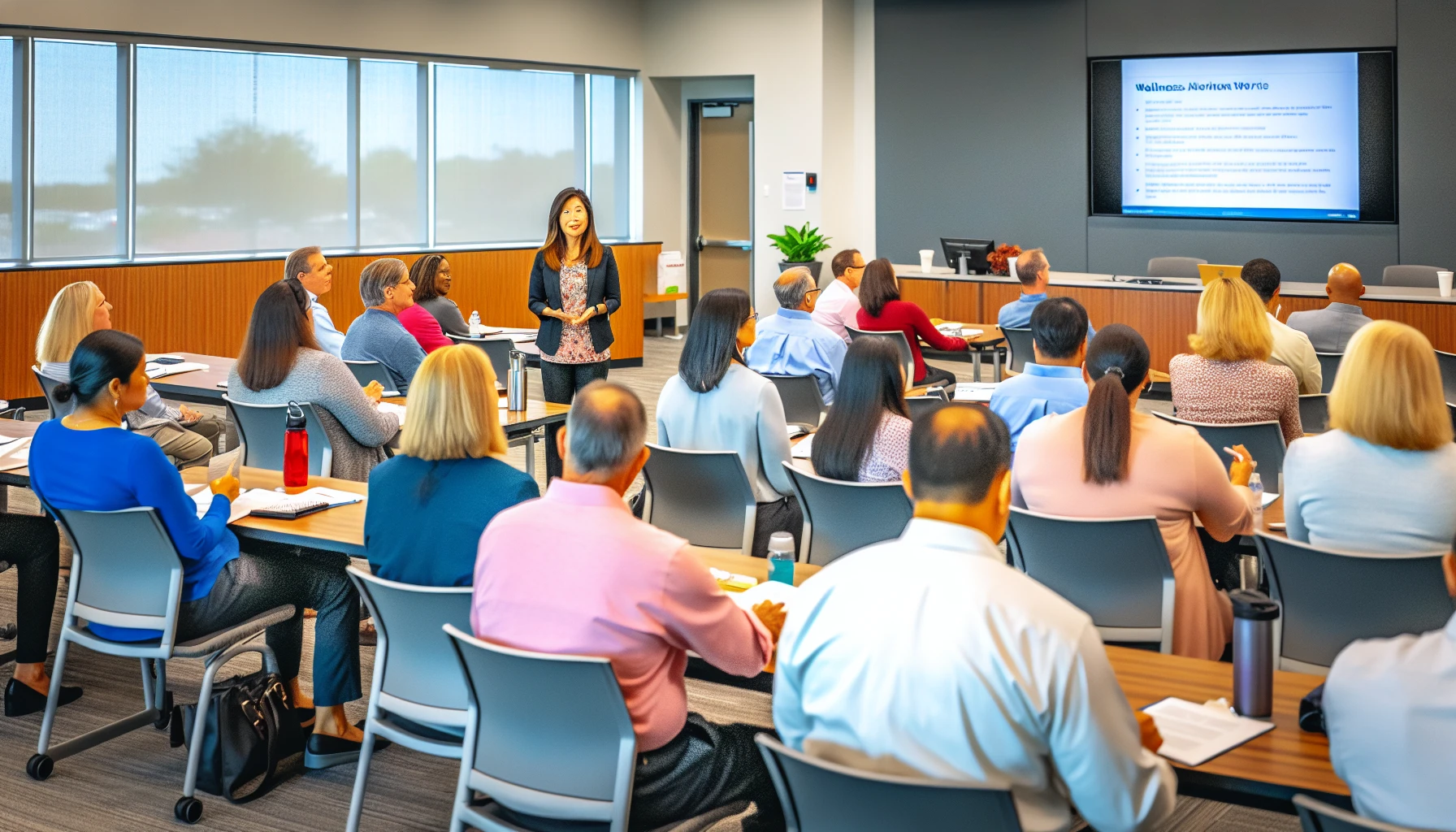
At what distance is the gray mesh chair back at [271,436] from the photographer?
5.07m

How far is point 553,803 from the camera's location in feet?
8.43

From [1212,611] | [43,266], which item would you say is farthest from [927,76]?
[1212,611]

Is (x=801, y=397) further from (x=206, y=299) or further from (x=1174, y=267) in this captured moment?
(x=206, y=299)

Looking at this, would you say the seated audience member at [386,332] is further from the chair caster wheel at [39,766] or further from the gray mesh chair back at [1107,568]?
the gray mesh chair back at [1107,568]

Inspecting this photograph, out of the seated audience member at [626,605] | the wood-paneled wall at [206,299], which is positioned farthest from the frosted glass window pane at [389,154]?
the seated audience member at [626,605]

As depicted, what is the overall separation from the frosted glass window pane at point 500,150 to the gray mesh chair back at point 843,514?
8.81 metres

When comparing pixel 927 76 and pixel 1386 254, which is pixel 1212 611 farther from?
pixel 927 76

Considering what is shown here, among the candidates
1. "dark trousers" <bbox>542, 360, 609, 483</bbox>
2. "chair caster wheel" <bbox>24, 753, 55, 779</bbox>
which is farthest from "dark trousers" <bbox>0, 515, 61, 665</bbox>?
"dark trousers" <bbox>542, 360, 609, 483</bbox>

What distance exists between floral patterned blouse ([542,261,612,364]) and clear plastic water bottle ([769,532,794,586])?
156 inches

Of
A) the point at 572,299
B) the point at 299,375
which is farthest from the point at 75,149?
the point at 299,375

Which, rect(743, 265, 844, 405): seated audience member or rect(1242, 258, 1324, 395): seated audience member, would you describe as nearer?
rect(1242, 258, 1324, 395): seated audience member

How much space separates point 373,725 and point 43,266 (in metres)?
7.72

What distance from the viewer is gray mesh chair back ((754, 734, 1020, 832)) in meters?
1.86

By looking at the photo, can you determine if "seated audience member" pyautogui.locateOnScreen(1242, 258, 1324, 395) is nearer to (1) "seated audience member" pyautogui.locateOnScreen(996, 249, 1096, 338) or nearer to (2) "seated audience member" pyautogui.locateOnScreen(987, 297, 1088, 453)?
(2) "seated audience member" pyautogui.locateOnScreen(987, 297, 1088, 453)
